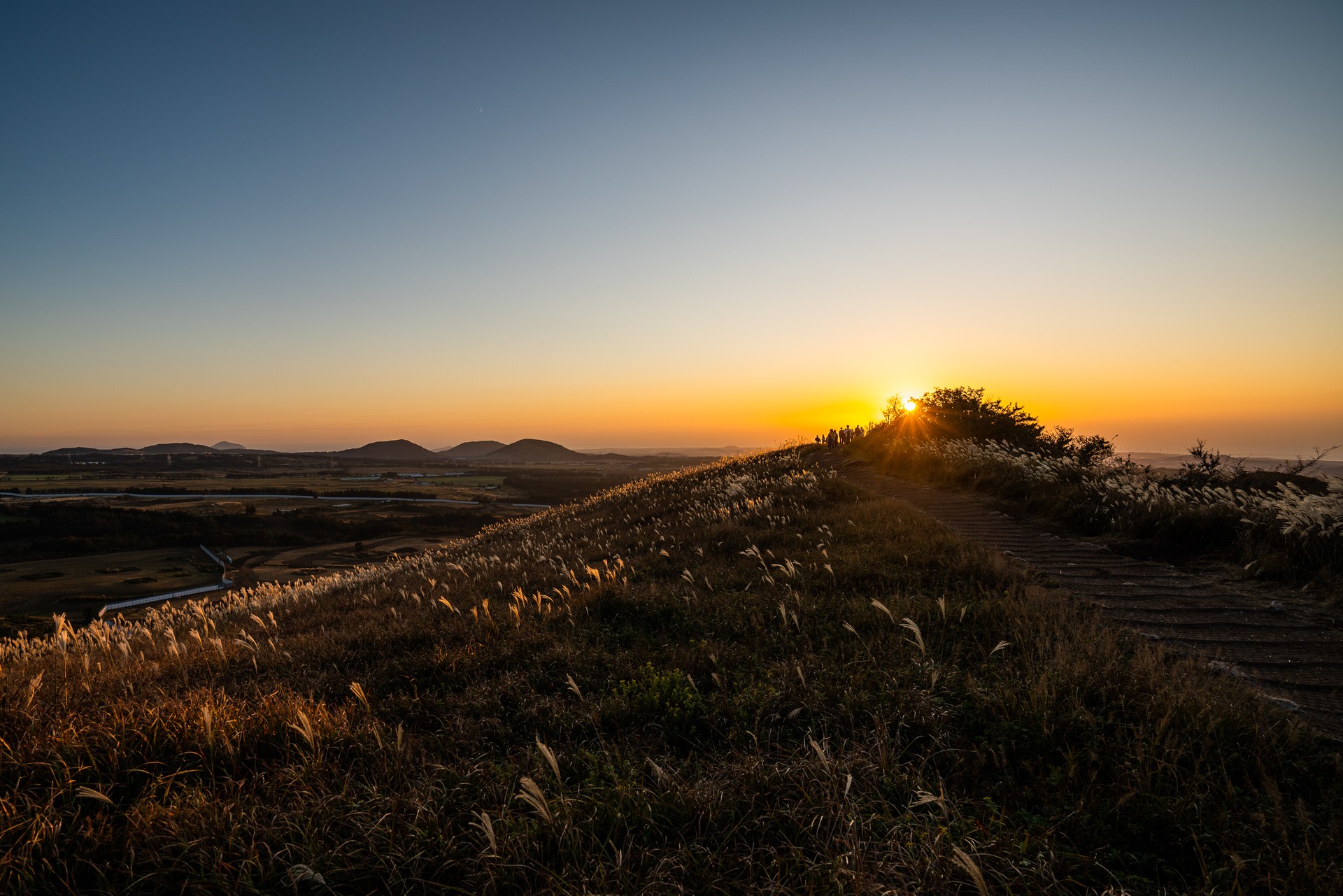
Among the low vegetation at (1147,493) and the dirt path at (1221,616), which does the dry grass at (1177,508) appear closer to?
the low vegetation at (1147,493)

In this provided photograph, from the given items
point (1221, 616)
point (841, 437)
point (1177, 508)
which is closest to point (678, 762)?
point (1221, 616)

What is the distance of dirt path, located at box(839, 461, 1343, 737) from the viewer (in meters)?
3.97

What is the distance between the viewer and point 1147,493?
29.6ft

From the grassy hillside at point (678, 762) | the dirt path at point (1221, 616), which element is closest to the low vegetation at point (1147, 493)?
the dirt path at point (1221, 616)

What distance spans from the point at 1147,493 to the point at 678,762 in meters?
10.2

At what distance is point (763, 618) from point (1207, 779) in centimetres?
316

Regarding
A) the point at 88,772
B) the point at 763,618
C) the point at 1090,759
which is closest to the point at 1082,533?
the point at 763,618

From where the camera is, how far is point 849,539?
8359 mm

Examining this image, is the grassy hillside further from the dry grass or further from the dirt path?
the dry grass

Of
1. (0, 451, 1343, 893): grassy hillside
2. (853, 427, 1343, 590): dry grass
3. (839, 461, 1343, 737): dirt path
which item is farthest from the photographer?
(853, 427, 1343, 590): dry grass

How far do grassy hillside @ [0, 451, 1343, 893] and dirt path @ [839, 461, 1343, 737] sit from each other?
2.16ft

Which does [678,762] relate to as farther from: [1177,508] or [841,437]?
[841,437]

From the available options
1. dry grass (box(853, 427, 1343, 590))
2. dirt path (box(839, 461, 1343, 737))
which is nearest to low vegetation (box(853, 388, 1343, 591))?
dry grass (box(853, 427, 1343, 590))

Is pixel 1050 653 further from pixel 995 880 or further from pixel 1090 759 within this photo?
pixel 995 880
